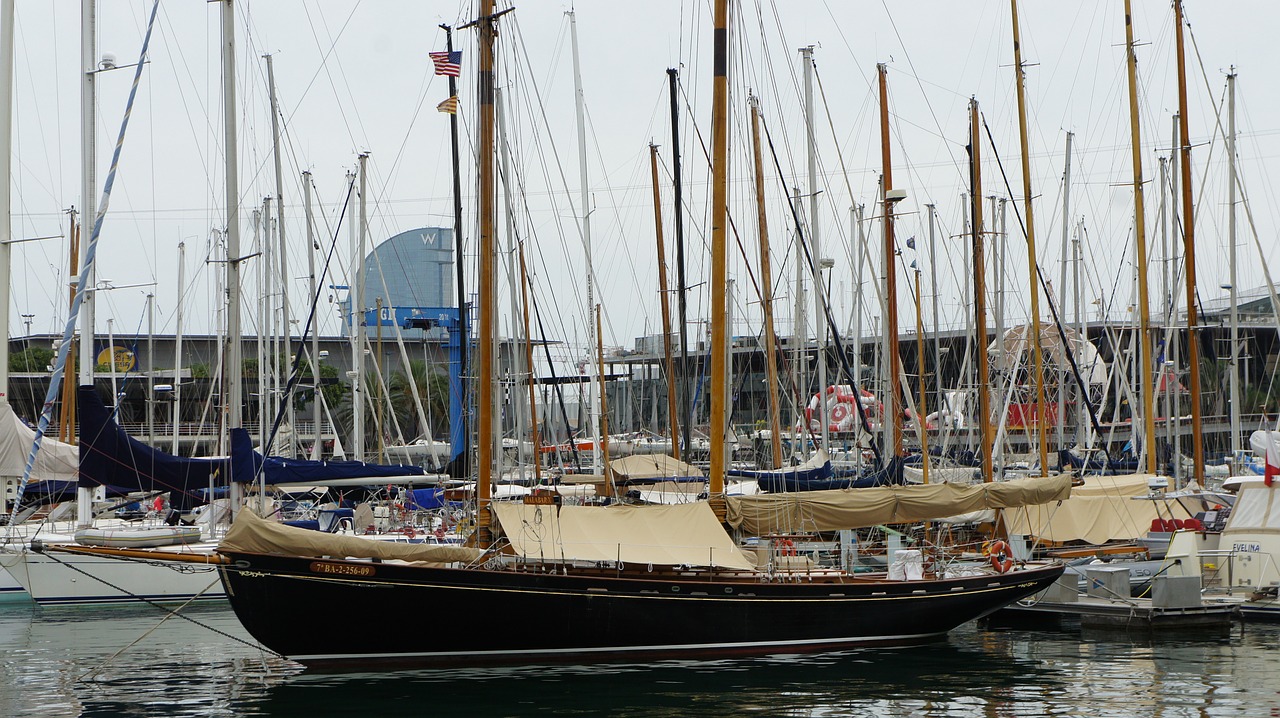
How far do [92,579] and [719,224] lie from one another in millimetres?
16822

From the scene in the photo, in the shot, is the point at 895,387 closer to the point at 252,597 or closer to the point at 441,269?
the point at 252,597

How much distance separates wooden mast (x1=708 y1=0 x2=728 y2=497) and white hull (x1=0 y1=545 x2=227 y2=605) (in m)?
13.1

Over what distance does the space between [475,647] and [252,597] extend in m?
3.43

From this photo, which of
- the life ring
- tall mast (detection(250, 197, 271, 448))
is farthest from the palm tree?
the life ring

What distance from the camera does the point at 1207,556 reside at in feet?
86.2

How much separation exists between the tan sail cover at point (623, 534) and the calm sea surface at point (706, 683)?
1316mm

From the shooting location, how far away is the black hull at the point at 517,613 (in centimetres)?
1880

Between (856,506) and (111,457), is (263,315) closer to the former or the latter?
(111,457)

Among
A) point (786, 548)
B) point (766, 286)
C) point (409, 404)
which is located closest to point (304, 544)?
point (786, 548)

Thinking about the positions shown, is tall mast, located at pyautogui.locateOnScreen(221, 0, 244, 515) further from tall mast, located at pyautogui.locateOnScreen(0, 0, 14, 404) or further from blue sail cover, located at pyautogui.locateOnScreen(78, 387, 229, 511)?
tall mast, located at pyautogui.locateOnScreen(0, 0, 14, 404)

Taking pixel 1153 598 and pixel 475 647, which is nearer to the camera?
pixel 475 647

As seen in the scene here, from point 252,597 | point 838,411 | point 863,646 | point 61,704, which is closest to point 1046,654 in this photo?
point 863,646

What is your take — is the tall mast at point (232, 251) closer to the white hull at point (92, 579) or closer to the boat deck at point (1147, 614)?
the white hull at point (92, 579)

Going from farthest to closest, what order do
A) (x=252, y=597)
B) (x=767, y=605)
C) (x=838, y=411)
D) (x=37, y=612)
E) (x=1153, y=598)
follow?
(x=838, y=411)
(x=37, y=612)
(x=1153, y=598)
(x=767, y=605)
(x=252, y=597)
